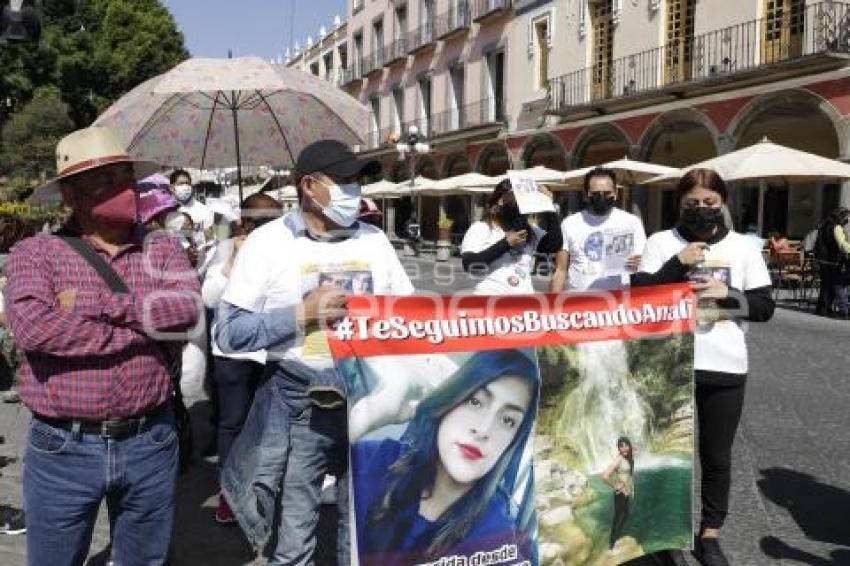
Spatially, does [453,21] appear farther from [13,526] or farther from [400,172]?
[13,526]

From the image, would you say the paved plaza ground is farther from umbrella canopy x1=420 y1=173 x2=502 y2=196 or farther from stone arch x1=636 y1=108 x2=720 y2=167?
umbrella canopy x1=420 y1=173 x2=502 y2=196

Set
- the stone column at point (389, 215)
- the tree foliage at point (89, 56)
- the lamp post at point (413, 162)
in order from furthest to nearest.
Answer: the stone column at point (389, 215) → the tree foliage at point (89, 56) → the lamp post at point (413, 162)

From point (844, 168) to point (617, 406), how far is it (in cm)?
1286

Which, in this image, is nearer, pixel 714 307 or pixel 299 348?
pixel 299 348

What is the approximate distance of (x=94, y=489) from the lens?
2.58m

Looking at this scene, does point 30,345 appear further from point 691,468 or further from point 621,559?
point 691,468

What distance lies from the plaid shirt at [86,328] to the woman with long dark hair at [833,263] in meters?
13.1

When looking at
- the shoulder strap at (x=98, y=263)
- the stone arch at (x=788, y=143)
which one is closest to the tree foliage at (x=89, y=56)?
the stone arch at (x=788, y=143)

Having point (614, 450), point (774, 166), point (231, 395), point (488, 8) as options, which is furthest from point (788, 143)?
point (614, 450)

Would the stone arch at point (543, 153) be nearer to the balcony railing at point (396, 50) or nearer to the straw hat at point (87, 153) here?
the balcony railing at point (396, 50)

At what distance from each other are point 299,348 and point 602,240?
3365mm

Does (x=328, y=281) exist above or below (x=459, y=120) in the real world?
below

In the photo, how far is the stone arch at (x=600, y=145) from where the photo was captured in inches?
975

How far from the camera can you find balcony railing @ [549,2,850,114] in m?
17.5
